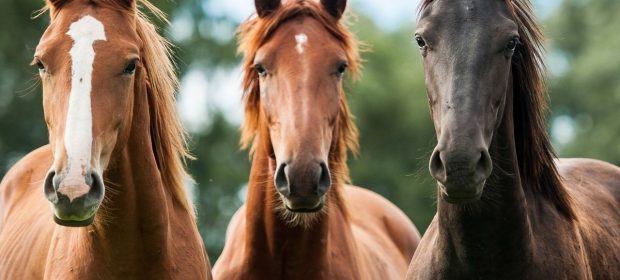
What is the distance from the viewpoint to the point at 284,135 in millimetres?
6039

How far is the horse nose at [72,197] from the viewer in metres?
4.69

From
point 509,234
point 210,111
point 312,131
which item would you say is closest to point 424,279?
point 509,234

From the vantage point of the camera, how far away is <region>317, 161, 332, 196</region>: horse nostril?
19.0 ft

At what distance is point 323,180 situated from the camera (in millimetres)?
5859

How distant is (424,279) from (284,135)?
1160 millimetres

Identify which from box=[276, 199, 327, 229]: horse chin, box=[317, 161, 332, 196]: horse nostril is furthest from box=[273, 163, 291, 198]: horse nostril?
box=[276, 199, 327, 229]: horse chin

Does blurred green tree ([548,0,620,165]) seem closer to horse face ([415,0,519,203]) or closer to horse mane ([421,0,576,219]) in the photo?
horse mane ([421,0,576,219])

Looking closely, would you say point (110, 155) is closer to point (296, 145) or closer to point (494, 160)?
point (296, 145)

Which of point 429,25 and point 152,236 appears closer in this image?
point 429,25

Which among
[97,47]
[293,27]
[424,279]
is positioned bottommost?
[424,279]

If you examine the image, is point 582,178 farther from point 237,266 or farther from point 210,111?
point 210,111

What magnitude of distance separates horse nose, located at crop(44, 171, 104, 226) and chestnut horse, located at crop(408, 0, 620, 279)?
1.51m

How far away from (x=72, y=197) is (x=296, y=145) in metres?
1.55

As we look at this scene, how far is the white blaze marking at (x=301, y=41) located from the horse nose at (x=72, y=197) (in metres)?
1.90
